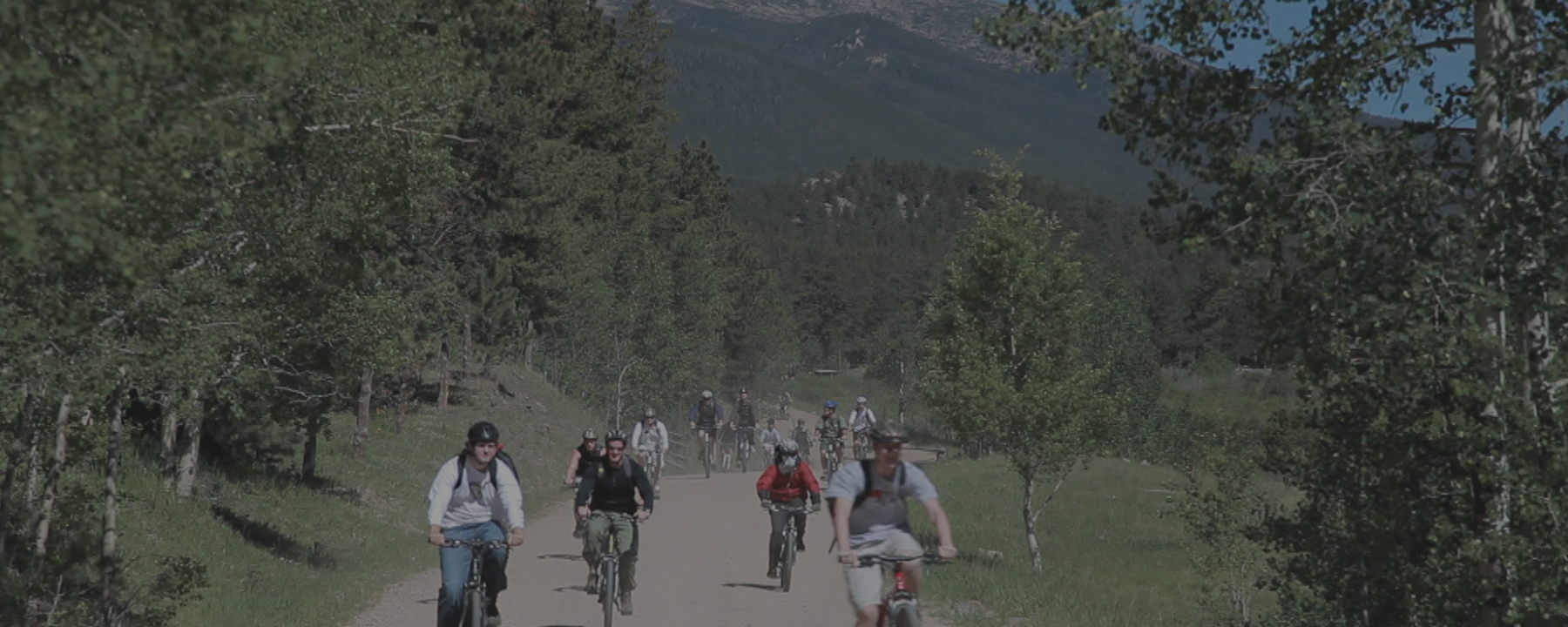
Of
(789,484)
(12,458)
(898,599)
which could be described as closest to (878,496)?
(898,599)

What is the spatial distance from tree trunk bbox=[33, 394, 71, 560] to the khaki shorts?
228 inches

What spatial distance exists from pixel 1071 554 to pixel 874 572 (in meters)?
27.6

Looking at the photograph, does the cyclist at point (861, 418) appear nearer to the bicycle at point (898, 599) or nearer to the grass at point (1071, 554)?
the grass at point (1071, 554)

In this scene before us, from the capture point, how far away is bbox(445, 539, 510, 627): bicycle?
410 inches

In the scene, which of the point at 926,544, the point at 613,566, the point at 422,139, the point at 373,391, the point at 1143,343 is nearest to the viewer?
the point at 613,566

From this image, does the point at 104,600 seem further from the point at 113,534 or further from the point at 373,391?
the point at 373,391

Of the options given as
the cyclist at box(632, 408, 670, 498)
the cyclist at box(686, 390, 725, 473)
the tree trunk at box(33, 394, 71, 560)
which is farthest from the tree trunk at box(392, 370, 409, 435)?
the tree trunk at box(33, 394, 71, 560)

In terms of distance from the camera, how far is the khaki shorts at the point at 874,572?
9438mm

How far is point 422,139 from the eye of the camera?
48.8 ft

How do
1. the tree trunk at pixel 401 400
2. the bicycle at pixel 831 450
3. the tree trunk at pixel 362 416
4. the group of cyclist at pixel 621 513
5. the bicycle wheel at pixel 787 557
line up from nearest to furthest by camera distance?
the group of cyclist at pixel 621 513 < the bicycle wheel at pixel 787 557 < the tree trunk at pixel 362 416 < the bicycle at pixel 831 450 < the tree trunk at pixel 401 400

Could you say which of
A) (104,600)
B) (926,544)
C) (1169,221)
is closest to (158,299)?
(104,600)

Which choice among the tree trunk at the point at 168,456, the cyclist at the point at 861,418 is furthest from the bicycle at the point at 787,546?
the cyclist at the point at 861,418

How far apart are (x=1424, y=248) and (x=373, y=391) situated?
102ft

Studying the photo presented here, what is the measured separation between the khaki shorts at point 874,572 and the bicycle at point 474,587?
9.00ft
